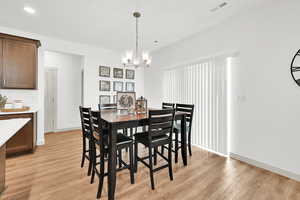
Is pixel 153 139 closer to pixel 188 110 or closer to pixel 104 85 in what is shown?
pixel 188 110

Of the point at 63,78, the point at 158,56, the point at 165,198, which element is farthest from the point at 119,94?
the point at 63,78

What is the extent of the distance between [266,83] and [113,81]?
4.00 meters

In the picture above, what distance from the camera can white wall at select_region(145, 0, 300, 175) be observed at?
207 cm

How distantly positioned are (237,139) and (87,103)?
3.96 m

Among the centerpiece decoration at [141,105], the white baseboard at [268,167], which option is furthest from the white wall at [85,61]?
the white baseboard at [268,167]

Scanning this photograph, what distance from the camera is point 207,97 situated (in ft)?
10.4

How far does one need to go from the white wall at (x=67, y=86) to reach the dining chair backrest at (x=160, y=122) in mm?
4141

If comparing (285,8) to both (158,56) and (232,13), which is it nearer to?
(232,13)

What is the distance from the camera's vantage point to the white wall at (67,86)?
4.70 metres

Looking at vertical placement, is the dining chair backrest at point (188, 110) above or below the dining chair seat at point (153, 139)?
above

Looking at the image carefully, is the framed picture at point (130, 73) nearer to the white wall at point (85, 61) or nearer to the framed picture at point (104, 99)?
the white wall at point (85, 61)

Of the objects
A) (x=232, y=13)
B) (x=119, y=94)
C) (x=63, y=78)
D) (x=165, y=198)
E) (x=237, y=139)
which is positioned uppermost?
(x=232, y=13)

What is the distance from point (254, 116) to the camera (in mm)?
2463

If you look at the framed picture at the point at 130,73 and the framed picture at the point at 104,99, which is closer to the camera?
the framed picture at the point at 104,99
